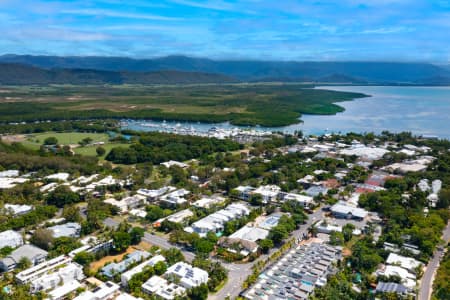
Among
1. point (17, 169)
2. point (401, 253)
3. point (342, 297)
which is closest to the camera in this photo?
point (342, 297)

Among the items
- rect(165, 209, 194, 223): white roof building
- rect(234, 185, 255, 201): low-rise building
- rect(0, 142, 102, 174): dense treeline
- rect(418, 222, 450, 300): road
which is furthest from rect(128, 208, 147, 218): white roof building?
rect(418, 222, 450, 300): road

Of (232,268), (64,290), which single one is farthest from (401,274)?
(64,290)

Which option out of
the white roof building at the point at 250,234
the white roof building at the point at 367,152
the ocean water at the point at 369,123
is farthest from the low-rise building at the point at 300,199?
the ocean water at the point at 369,123

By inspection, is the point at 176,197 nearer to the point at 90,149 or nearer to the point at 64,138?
the point at 90,149

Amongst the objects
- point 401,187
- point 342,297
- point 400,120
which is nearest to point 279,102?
point 400,120

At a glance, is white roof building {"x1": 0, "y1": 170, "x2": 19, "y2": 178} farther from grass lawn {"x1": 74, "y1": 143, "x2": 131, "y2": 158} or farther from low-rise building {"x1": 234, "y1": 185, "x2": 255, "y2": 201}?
low-rise building {"x1": 234, "y1": 185, "x2": 255, "y2": 201}

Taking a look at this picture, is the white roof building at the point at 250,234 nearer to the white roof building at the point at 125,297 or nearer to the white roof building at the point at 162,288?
the white roof building at the point at 162,288

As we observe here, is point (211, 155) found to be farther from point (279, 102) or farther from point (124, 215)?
point (279, 102)
